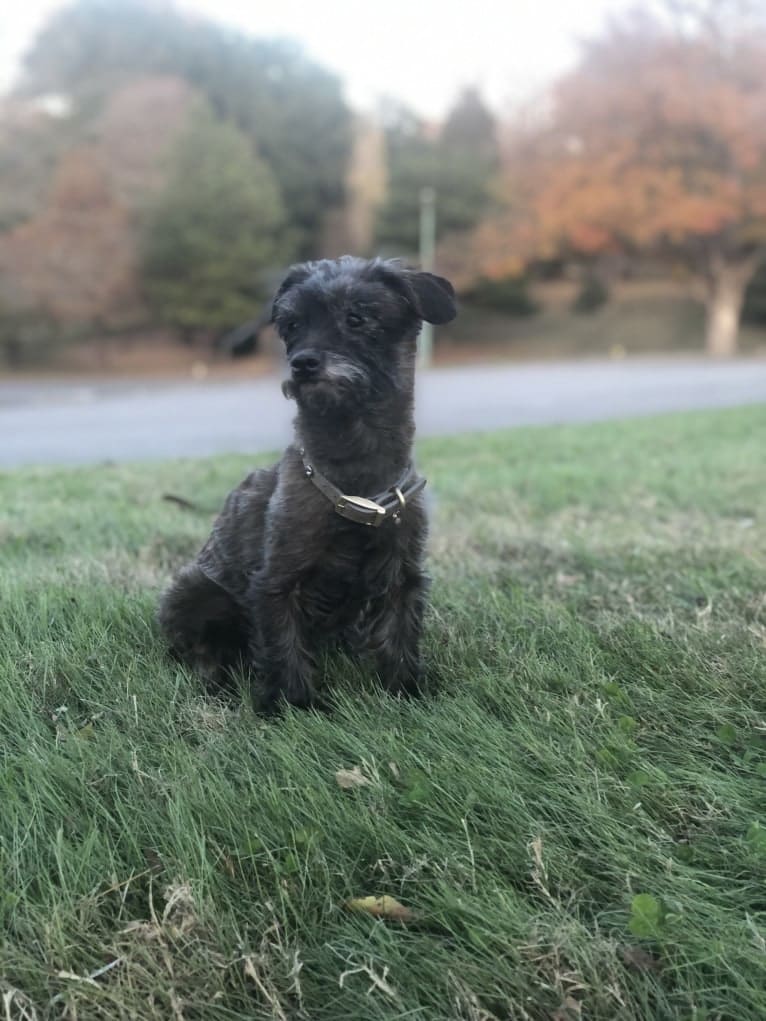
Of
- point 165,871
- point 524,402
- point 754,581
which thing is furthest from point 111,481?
point 524,402

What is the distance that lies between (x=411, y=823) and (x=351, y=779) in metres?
0.21

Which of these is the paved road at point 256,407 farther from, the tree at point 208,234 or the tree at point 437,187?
the tree at point 437,187

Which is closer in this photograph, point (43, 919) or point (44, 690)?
point (43, 919)

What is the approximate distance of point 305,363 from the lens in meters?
2.82

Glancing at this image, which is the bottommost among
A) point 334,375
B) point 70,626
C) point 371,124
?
point 70,626

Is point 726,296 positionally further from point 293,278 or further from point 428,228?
point 293,278

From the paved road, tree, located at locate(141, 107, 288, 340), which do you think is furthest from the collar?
tree, located at locate(141, 107, 288, 340)

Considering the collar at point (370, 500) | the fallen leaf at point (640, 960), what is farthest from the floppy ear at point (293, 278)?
Result: the fallen leaf at point (640, 960)

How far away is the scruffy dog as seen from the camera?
2.96 meters

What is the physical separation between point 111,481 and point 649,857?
20.7 feet

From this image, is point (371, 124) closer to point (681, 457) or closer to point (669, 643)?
point (681, 457)

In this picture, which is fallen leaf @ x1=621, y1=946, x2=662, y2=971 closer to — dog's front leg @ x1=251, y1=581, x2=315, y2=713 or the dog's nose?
dog's front leg @ x1=251, y1=581, x2=315, y2=713

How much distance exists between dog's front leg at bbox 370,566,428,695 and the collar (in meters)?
0.29

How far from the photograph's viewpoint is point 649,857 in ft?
6.63
